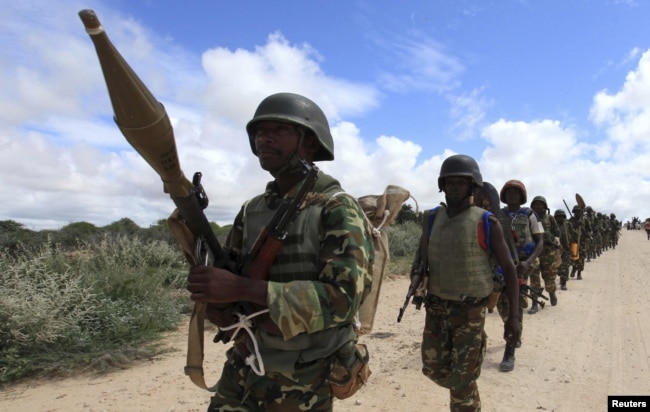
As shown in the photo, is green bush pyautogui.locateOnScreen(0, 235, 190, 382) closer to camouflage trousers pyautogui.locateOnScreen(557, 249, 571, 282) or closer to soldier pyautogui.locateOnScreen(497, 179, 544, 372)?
soldier pyautogui.locateOnScreen(497, 179, 544, 372)

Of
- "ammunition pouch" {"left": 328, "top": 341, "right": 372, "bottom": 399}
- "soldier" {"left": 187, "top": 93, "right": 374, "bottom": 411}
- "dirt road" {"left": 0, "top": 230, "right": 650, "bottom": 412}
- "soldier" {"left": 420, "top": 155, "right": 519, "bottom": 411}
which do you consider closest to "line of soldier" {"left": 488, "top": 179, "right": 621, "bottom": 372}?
"dirt road" {"left": 0, "top": 230, "right": 650, "bottom": 412}

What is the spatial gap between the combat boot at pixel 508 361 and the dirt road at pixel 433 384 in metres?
0.07

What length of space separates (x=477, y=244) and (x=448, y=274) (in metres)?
0.31

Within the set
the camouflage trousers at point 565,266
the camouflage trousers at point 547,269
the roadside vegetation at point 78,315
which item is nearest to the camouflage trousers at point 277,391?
the roadside vegetation at point 78,315

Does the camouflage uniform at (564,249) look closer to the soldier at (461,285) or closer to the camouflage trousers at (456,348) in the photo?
the soldier at (461,285)

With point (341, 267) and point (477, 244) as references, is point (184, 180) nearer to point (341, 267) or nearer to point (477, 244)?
point (341, 267)

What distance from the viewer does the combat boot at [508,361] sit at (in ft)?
16.3

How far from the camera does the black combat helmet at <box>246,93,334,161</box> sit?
1918mm

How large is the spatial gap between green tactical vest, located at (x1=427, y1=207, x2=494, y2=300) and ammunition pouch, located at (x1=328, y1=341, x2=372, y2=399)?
1.66 m

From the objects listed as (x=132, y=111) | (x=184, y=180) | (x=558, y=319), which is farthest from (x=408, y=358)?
(x=132, y=111)

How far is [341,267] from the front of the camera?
65.6 inches

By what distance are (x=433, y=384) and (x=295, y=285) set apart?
11.4 ft

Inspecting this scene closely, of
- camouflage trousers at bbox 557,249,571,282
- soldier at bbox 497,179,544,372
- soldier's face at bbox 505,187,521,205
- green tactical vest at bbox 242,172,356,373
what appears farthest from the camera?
camouflage trousers at bbox 557,249,571,282

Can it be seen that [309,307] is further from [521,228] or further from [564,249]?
[564,249]
